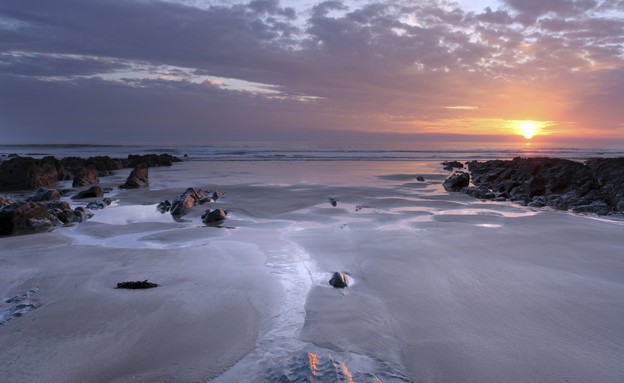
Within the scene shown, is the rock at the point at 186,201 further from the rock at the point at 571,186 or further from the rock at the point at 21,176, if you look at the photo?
the rock at the point at 571,186

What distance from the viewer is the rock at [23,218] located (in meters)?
6.35

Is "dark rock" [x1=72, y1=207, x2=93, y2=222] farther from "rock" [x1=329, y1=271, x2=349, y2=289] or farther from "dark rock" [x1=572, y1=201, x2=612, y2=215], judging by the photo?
"dark rock" [x1=572, y1=201, x2=612, y2=215]

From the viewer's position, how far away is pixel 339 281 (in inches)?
162

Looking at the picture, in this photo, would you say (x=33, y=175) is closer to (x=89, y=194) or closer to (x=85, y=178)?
(x=85, y=178)

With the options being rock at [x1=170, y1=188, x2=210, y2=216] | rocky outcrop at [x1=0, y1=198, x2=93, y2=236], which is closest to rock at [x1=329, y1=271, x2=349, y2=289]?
rock at [x1=170, y1=188, x2=210, y2=216]

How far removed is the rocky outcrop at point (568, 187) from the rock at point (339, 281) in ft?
25.5

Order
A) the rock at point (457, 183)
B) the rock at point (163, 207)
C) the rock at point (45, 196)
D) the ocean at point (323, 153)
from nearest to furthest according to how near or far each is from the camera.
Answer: the rock at point (163, 207) → the rock at point (45, 196) → the rock at point (457, 183) → the ocean at point (323, 153)

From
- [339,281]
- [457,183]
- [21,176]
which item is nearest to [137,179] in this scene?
[21,176]

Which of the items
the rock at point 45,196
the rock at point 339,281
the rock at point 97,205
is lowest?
the rock at point 97,205

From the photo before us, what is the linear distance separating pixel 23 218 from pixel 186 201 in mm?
2940

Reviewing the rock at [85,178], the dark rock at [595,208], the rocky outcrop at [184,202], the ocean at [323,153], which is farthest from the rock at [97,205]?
the ocean at [323,153]

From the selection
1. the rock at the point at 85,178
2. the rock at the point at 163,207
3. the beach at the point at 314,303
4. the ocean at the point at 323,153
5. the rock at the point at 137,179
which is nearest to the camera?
the beach at the point at 314,303

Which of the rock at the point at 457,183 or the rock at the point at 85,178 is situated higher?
the rock at the point at 457,183

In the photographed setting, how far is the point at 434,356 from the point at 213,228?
4955mm
